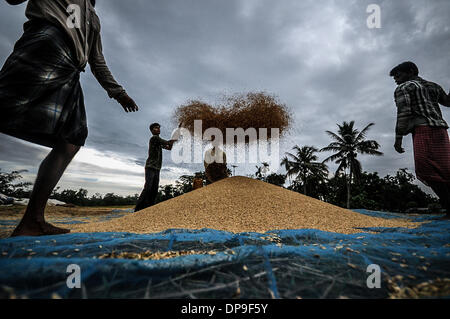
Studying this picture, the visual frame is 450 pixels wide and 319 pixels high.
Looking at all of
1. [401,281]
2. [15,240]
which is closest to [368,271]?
[401,281]

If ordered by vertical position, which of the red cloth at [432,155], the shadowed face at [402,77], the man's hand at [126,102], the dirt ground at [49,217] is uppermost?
the shadowed face at [402,77]

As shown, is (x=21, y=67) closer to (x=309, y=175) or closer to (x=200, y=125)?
(x=200, y=125)

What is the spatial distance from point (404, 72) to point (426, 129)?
862 millimetres

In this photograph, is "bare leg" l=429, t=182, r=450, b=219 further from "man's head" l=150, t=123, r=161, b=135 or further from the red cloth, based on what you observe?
"man's head" l=150, t=123, r=161, b=135

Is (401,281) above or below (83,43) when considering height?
below

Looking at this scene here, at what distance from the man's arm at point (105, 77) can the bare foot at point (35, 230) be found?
1.14 meters

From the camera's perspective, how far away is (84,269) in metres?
0.65

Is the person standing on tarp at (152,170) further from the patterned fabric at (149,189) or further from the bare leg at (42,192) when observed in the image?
the bare leg at (42,192)

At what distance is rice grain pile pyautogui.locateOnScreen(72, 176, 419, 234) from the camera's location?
1.89m

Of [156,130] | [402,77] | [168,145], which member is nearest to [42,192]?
[168,145]

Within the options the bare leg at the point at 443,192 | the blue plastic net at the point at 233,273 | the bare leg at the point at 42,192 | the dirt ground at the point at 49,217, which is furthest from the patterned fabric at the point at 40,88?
the bare leg at the point at 443,192

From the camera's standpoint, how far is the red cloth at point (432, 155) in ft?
6.95

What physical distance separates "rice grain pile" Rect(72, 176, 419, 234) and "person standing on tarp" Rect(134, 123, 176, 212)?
1.04 meters

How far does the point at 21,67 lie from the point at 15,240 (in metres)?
1.02
